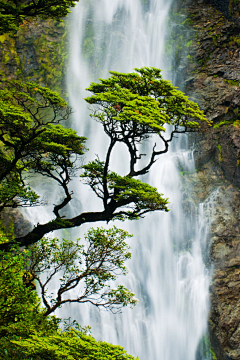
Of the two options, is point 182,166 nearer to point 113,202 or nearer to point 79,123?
point 79,123

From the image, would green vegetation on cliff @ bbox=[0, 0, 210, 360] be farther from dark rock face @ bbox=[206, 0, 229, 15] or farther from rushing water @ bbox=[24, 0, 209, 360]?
dark rock face @ bbox=[206, 0, 229, 15]

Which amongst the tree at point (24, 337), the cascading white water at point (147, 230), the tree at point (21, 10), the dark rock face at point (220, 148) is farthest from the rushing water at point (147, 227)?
the tree at point (21, 10)

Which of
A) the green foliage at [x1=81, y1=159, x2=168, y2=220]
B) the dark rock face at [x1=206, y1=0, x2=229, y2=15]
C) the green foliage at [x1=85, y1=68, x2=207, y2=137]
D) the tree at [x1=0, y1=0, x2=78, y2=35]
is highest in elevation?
the dark rock face at [x1=206, y1=0, x2=229, y2=15]

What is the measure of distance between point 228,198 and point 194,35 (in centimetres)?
1369

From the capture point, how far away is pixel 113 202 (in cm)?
771

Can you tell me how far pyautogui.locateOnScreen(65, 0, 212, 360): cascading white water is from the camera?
14.9 m

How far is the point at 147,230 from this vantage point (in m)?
18.5

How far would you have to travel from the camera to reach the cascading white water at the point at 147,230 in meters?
14.9

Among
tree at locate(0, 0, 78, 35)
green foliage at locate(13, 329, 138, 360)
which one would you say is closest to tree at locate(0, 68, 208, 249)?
tree at locate(0, 0, 78, 35)

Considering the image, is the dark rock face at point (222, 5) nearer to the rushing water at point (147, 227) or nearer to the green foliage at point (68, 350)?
the rushing water at point (147, 227)

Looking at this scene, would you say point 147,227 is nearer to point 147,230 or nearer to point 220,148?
point 147,230

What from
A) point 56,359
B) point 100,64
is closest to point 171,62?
point 100,64

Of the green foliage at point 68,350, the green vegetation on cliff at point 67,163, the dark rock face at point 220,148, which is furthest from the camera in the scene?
the dark rock face at point 220,148

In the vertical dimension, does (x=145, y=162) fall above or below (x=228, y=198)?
above
